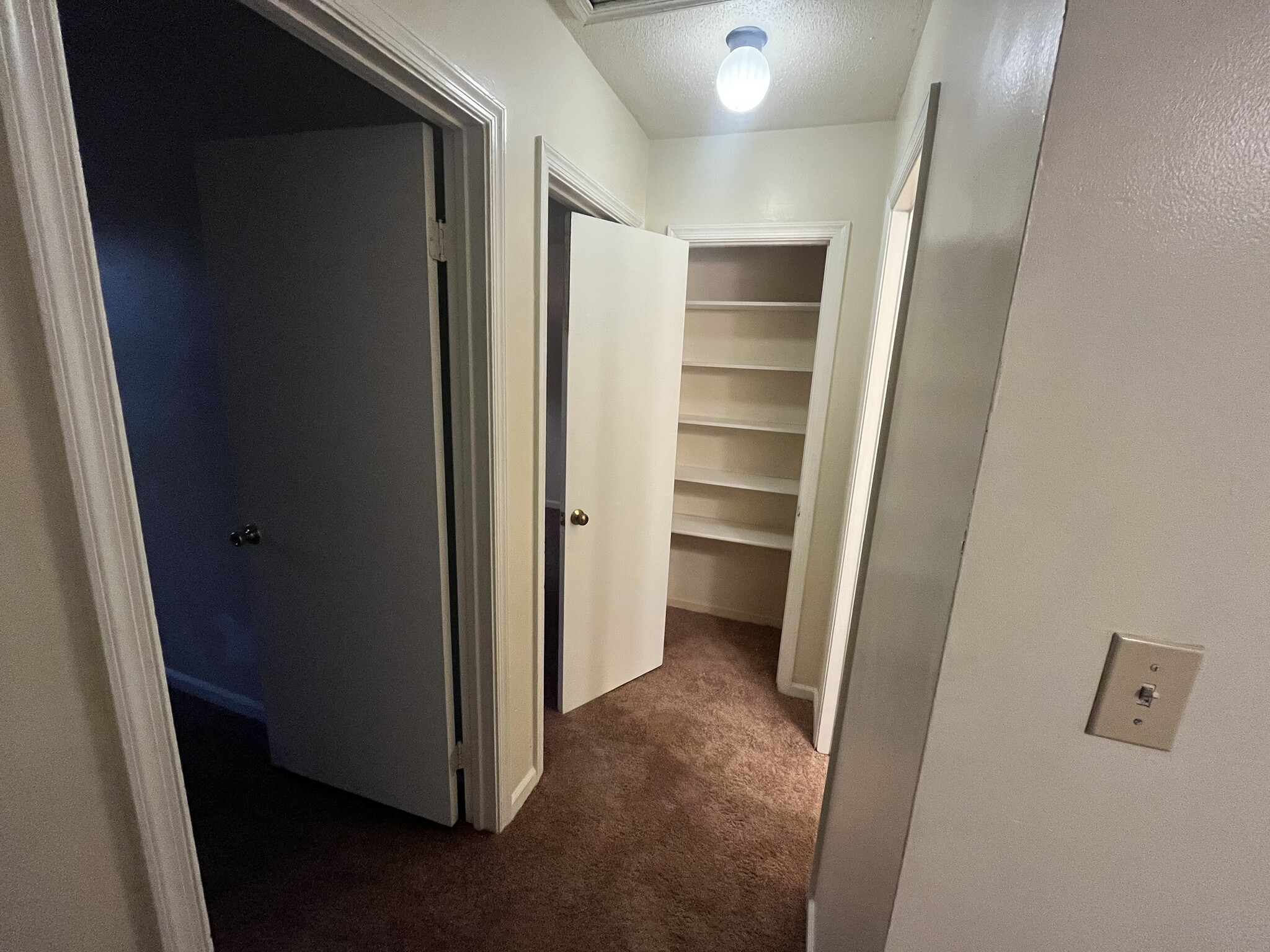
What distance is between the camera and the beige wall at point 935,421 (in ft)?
1.69

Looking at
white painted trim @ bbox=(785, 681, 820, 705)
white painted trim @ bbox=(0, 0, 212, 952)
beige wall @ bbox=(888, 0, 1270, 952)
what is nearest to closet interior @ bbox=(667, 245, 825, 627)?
white painted trim @ bbox=(785, 681, 820, 705)

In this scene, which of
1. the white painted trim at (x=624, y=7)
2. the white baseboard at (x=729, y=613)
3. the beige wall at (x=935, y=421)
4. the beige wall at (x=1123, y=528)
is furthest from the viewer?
the white baseboard at (x=729, y=613)

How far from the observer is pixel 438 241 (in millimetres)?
1214

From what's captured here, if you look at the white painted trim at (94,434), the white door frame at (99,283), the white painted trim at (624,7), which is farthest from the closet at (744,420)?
the white painted trim at (94,434)

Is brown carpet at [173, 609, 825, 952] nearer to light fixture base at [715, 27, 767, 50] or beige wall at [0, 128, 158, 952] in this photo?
beige wall at [0, 128, 158, 952]

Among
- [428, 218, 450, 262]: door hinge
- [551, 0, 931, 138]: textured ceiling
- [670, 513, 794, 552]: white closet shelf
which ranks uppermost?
[551, 0, 931, 138]: textured ceiling

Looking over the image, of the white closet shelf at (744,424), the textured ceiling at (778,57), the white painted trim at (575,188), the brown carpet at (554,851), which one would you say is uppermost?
the textured ceiling at (778,57)

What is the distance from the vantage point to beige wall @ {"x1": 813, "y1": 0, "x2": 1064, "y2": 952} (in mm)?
517

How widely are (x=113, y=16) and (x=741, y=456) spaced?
267 centimetres

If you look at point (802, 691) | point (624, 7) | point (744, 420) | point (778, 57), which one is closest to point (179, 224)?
point (624, 7)

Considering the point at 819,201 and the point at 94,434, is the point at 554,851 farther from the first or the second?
the point at 819,201

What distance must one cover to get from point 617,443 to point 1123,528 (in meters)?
1.64

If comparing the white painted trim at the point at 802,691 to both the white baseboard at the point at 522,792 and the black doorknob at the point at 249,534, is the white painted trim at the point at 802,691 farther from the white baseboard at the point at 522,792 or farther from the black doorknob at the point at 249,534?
the black doorknob at the point at 249,534

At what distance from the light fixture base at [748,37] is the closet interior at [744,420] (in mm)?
994
